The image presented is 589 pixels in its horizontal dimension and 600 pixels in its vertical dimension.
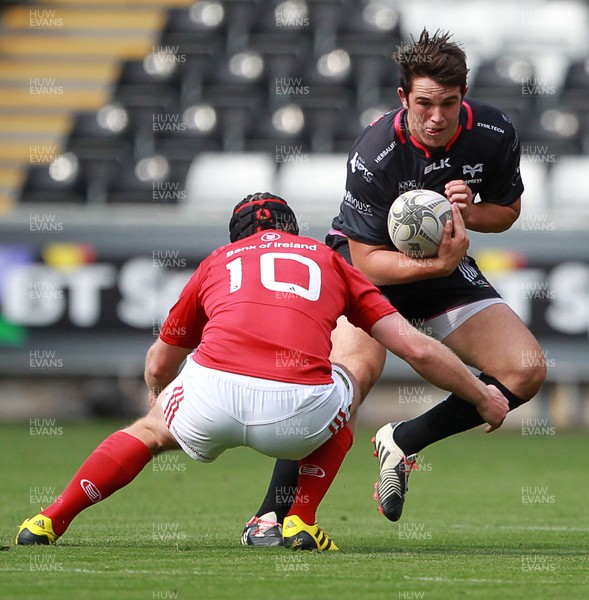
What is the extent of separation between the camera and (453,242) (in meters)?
5.95

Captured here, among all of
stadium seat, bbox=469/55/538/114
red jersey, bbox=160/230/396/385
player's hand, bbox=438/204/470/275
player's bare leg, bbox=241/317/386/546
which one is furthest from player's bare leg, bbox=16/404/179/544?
stadium seat, bbox=469/55/538/114

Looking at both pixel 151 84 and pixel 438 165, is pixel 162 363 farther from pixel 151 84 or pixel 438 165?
pixel 151 84

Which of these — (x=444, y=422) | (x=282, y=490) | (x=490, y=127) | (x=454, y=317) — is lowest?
(x=282, y=490)

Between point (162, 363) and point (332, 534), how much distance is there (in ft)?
4.71

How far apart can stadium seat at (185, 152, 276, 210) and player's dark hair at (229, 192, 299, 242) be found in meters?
9.27

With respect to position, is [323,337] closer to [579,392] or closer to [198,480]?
[198,480]

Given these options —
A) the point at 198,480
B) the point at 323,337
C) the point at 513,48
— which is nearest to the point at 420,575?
the point at 323,337

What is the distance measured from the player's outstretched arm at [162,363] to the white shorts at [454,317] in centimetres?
142

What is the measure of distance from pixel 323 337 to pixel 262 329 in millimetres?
274

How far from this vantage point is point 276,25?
1830 cm

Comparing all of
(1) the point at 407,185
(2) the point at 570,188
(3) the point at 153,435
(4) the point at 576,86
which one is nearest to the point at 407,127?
(1) the point at 407,185

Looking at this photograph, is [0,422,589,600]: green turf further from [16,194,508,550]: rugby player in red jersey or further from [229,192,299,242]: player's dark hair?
[229,192,299,242]: player's dark hair

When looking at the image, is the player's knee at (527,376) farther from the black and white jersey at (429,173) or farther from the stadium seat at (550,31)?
the stadium seat at (550,31)

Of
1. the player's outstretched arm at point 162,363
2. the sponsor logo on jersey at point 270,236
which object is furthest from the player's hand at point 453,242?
the player's outstretched arm at point 162,363
